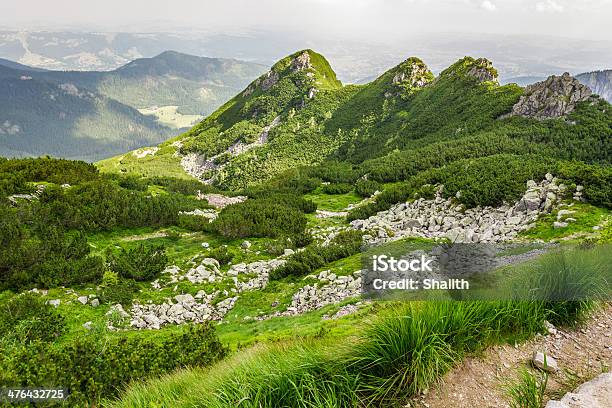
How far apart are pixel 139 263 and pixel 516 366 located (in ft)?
55.2

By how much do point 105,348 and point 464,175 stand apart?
2593 cm

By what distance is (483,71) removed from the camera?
81.9 m

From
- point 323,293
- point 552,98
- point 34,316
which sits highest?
point 552,98

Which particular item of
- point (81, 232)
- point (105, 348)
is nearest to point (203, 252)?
point (81, 232)

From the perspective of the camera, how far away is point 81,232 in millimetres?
19812

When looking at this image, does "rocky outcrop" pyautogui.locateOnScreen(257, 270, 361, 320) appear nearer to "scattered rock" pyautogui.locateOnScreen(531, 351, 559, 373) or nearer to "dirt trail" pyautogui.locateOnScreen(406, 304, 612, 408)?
"dirt trail" pyautogui.locateOnScreen(406, 304, 612, 408)

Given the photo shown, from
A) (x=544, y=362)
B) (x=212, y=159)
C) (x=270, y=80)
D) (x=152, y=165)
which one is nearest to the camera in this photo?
(x=544, y=362)

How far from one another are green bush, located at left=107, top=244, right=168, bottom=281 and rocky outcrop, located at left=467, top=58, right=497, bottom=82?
3247 inches

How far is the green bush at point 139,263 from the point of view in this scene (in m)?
16.8

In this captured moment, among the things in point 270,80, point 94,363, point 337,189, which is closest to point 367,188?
point 337,189

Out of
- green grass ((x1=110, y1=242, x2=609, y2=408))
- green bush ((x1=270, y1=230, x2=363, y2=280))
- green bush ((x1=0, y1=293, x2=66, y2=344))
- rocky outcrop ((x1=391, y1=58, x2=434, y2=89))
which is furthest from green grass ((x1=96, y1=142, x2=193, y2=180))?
green grass ((x1=110, y1=242, x2=609, y2=408))

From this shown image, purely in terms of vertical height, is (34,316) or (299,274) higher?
(34,316)

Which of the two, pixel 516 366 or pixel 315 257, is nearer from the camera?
pixel 516 366

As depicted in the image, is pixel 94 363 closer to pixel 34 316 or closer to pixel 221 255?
pixel 34 316
